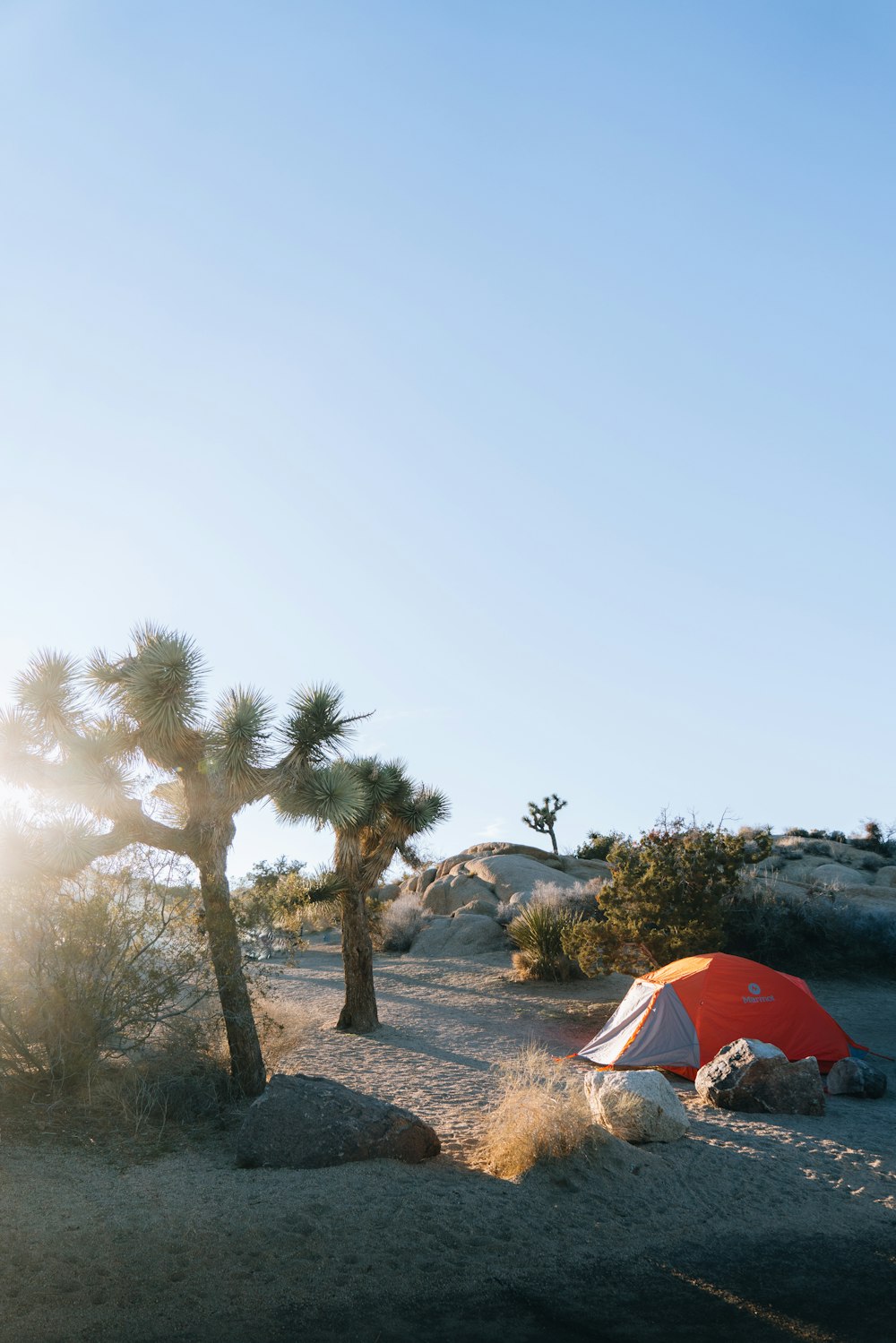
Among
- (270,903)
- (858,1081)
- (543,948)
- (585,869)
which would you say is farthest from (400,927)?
(858,1081)

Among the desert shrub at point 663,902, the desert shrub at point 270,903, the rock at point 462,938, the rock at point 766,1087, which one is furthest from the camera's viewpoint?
the rock at point 462,938

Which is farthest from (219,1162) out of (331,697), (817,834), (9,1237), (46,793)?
(817,834)

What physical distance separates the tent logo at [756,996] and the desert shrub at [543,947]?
678 cm

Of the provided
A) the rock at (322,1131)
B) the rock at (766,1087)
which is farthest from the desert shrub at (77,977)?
the rock at (766,1087)

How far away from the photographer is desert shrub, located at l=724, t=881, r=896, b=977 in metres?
20.9

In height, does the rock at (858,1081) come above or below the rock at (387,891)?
below

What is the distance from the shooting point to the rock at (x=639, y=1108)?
9.21m

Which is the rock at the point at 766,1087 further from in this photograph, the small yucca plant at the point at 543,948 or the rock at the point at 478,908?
the rock at the point at 478,908

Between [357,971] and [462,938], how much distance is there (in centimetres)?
1007

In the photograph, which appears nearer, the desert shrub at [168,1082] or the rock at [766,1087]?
the desert shrub at [168,1082]

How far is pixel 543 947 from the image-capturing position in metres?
20.7

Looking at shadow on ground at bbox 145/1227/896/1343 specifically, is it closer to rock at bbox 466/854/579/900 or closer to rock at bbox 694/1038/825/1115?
rock at bbox 694/1038/825/1115

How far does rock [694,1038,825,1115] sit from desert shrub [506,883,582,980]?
887cm

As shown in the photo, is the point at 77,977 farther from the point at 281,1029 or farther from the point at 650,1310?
the point at 650,1310
